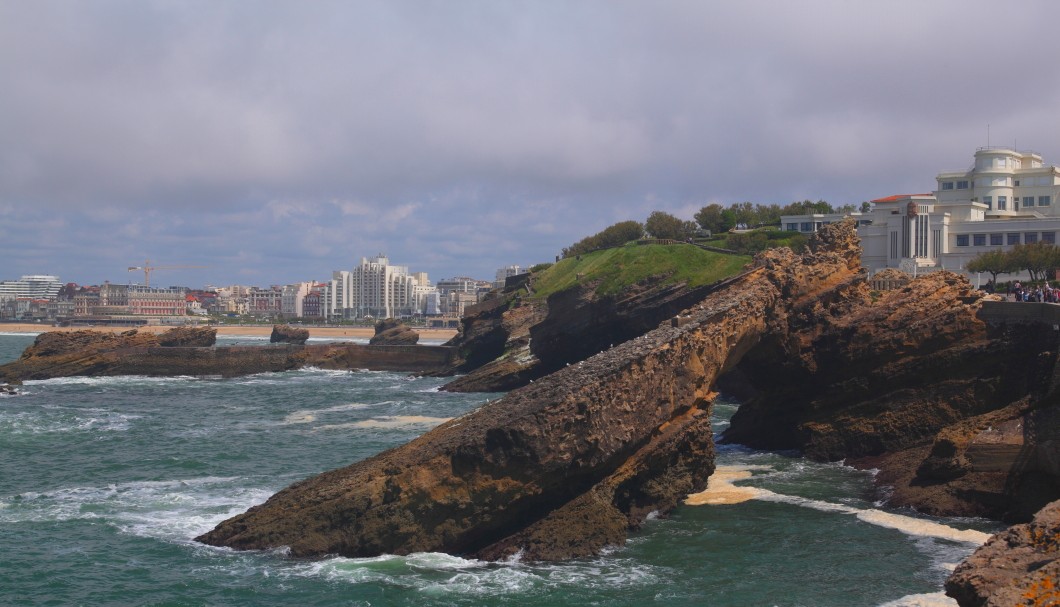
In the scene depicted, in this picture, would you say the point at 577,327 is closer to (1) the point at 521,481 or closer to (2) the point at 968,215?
(2) the point at 968,215

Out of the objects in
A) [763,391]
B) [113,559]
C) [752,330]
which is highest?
[752,330]

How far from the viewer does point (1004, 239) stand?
208ft

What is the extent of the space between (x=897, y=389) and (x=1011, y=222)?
38.7m

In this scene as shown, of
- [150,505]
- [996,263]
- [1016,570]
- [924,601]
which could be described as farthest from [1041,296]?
[150,505]

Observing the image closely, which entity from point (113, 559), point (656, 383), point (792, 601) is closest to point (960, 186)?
point (656, 383)

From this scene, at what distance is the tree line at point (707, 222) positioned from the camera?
8869cm

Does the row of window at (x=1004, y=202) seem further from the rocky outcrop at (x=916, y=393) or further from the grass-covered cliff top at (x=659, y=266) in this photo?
the rocky outcrop at (x=916, y=393)

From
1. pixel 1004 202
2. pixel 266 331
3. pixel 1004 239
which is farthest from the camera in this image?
pixel 266 331

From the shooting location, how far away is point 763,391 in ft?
114

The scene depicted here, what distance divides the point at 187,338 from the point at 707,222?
164 feet

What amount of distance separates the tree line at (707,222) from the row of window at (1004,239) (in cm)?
2055

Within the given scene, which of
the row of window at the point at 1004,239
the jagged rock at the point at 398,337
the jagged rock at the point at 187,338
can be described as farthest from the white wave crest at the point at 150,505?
the jagged rock at the point at 398,337

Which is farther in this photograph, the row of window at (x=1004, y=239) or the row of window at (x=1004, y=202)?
the row of window at (x=1004, y=202)

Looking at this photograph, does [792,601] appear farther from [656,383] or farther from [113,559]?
[113,559]
